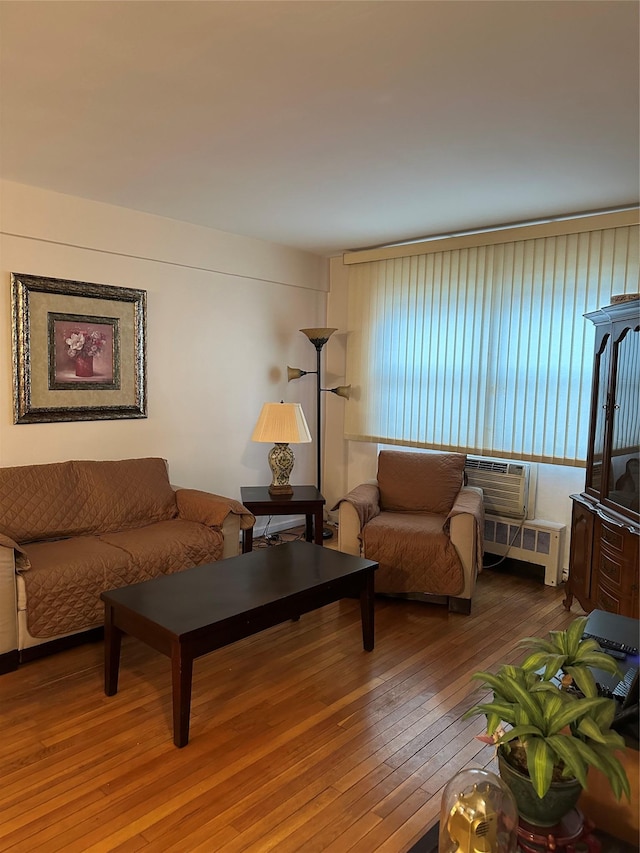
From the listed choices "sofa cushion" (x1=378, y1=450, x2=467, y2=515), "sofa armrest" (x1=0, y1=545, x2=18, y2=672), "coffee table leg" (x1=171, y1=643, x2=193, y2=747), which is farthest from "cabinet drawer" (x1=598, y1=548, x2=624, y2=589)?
"sofa armrest" (x1=0, y1=545, x2=18, y2=672)

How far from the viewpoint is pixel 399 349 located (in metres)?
4.92

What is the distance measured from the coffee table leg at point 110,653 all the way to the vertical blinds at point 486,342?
2868mm

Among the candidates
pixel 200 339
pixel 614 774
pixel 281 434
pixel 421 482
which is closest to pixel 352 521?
pixel 421 482

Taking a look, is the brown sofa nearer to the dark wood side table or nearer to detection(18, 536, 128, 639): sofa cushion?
detection(18, 536, 128, 639): sofa cushion

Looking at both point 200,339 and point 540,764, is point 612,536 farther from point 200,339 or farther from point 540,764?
point 200,339

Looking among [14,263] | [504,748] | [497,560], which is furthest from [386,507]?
[504,748]

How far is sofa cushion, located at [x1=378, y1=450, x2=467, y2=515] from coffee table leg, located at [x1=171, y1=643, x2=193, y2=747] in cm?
224

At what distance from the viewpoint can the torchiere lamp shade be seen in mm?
4098

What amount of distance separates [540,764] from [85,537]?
9.57ft

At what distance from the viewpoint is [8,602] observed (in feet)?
8.95

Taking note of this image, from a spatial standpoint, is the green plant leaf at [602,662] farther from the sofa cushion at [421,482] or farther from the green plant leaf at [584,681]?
the sofa cushion at [421,482]

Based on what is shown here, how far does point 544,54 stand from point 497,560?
10.9 ft

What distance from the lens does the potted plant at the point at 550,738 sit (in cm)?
107

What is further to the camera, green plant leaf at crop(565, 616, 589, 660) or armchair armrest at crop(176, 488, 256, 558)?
armchair armrest at crop(176, 488, 256, 558)
